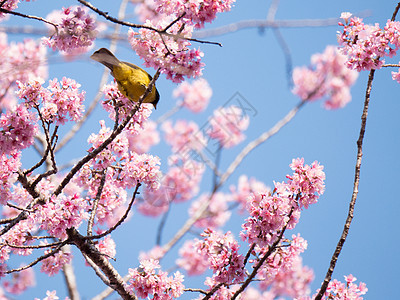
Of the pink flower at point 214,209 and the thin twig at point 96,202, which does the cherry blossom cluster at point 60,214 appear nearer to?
the thin twig at point 96,202

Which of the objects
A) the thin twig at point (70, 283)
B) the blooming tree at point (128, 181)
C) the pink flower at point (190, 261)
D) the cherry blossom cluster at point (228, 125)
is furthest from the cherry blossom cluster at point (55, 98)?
the pink flower at point (190, 261)

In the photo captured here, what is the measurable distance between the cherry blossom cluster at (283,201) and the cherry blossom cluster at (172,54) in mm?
1237

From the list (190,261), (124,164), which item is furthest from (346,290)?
(190,261)

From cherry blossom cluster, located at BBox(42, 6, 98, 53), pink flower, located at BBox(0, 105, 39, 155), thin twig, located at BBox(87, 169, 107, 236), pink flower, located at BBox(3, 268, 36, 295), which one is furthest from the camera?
pink flower, located at BBox(3, 268, 36, 295)

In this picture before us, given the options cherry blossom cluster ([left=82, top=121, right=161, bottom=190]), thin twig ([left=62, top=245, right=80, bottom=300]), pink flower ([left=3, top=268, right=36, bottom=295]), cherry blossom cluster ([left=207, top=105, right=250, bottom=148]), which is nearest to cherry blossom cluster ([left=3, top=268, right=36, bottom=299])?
pink flower ([left=3, top=268, right=36, bottom=295])

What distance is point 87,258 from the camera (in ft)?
13.7

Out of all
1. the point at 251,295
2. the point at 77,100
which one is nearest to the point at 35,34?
the point at 77,100

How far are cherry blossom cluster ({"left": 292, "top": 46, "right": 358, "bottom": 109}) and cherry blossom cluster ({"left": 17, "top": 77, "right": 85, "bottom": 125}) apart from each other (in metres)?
8.40

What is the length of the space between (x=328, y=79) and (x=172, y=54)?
9141mm

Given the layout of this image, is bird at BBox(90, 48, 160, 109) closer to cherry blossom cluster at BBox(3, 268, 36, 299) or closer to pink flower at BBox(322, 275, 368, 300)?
pink flower at BBox(322, 275, 368, 300)

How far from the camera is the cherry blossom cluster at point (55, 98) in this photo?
3.90m

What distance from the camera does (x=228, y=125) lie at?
36.2 feet

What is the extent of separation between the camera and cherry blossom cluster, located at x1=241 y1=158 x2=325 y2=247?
12.6ft

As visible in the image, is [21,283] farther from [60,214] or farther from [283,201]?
[283,201]
